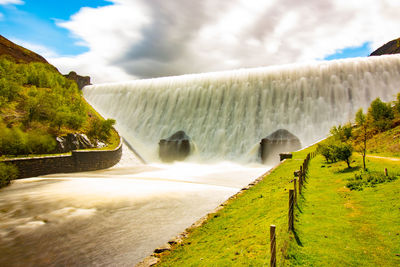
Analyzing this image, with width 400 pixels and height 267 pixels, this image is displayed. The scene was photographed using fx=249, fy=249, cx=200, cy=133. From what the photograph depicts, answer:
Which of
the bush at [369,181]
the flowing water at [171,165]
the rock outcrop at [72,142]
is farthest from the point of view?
the rock outcrop at [72,142]

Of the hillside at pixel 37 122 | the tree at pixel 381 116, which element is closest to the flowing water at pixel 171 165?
the hillside at pixel 37 122

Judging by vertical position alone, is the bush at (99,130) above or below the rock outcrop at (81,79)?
below

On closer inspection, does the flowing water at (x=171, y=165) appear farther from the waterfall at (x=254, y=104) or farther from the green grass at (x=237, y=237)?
the green grass at (x=237, y=237)

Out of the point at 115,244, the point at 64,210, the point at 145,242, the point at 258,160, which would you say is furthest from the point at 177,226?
the point at 258,160

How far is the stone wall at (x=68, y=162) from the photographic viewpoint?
23.3 m

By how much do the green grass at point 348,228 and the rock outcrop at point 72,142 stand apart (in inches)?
1192

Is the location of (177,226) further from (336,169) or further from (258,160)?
(258,160)

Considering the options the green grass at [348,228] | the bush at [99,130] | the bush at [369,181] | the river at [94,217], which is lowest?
the river at [94,217]

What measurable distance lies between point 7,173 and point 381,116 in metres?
35.2

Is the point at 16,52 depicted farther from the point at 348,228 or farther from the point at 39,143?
the point at 348,228

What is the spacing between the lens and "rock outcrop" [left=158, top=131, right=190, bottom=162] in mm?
41438

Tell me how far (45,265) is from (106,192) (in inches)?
382

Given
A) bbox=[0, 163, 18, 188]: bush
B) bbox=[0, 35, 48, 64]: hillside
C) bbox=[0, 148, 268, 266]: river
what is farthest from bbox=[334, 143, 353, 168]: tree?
bbox=[0, 35, 48, 64]: hillside

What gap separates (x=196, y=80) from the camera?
52.5 m
